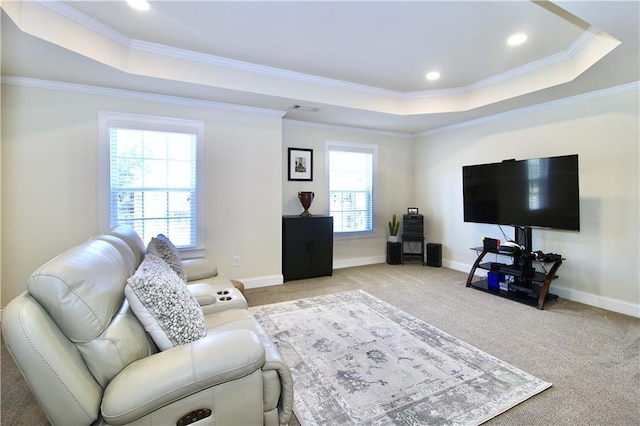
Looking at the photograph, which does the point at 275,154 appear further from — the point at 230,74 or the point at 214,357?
the point at 214,357

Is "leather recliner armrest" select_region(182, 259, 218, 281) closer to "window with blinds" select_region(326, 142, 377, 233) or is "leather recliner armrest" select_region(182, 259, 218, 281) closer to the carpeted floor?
the carpeted floor

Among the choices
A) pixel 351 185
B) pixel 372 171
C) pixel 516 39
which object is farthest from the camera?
pixel 372 171

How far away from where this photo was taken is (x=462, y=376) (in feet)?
7.06

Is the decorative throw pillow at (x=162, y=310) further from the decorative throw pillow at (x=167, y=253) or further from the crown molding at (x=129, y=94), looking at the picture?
the crown molding at (x=129, y=94)

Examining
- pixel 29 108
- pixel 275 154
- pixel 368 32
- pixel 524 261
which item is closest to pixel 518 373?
pixel 524 261

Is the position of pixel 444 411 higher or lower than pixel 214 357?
lower

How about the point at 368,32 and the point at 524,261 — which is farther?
the point at 524,261

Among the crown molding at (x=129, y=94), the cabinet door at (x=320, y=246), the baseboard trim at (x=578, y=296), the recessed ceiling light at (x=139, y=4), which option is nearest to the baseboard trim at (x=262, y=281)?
the baseboard trim at (x=578, y=296)

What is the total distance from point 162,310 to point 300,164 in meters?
3.76

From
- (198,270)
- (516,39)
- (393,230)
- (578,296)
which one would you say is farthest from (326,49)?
(578,296)

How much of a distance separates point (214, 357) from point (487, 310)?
316 cm

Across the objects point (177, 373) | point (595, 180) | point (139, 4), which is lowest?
point (177, 373)

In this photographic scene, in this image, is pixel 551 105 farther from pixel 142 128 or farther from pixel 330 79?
pixel 142 128

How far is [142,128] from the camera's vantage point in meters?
3.57
